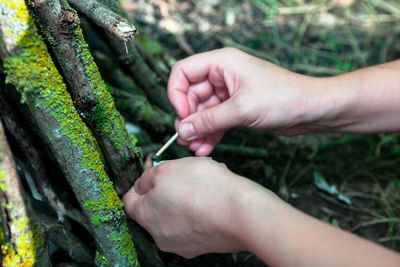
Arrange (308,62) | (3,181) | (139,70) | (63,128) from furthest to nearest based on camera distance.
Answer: (308,62) < (139,70) < (63,128) < (3,181)

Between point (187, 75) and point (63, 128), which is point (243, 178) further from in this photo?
point (187, 75)

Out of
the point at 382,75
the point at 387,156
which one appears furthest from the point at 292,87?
the point at 387,156

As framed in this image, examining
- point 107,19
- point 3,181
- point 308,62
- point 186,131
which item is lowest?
point 308,62

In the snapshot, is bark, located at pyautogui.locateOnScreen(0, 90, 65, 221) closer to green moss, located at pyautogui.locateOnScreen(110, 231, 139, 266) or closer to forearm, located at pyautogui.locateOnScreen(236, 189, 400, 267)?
green moss, located at pyautogui.locateOnScreen(110, 231, 139, 266)

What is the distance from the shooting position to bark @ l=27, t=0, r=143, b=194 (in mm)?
823

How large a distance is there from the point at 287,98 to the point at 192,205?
0.60m

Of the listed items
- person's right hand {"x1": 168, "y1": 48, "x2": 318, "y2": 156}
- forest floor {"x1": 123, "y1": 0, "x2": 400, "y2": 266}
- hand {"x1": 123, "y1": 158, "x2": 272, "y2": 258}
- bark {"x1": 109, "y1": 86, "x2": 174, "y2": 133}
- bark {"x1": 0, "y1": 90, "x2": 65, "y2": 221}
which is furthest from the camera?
forest floor {"x1": 123, "y1": 0, "x2": 400, "y2": 266}

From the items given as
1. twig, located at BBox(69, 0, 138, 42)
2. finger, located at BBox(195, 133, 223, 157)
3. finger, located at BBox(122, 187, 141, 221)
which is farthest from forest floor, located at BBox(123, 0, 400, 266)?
twig, located at BBox(69, 0, 138, 42)

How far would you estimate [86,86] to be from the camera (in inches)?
36.7

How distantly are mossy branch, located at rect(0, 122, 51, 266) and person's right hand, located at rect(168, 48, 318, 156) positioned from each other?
0.67 meters

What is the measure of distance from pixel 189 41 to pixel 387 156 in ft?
4.90

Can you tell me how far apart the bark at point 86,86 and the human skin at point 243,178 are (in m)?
0.09

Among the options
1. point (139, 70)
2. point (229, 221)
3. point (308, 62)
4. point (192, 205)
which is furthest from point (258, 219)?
point (308, 62)

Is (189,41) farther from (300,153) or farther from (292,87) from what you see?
(292,87)
